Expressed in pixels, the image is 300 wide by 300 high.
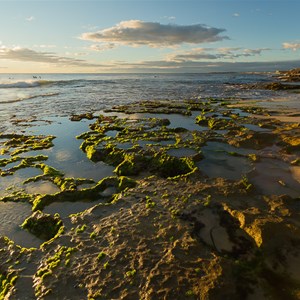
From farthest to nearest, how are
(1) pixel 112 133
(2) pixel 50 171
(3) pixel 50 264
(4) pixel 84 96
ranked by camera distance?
(4) pixel 84 96 → (1) pixel 112 133 → (2) pixel 50 171 → (3) pixel 50 264

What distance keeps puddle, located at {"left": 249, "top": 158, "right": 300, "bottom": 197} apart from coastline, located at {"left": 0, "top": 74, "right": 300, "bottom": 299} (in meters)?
0.04

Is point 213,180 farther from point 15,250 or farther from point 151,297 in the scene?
point 15,250

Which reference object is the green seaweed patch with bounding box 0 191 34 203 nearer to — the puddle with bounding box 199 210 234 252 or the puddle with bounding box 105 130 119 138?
the puddle with bounding box 199 210 234 252

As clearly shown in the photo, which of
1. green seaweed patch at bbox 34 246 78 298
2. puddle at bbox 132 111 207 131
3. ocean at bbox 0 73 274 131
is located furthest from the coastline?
ocean at bbox 0 73 274 131

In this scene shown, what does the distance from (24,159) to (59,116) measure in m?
12.8

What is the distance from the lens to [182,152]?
14141 mm

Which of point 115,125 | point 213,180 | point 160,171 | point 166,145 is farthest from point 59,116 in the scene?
point 213,180

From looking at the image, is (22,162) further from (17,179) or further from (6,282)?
(6,282)

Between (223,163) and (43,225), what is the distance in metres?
8.06

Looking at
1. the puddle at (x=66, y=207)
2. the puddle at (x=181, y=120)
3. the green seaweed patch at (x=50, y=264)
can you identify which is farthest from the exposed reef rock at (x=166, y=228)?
the puddle at (x=181, y=120)

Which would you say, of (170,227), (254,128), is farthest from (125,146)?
(254,128)

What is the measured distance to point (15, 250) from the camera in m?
7.13

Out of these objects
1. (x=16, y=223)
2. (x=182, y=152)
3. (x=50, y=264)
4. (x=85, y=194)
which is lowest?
(x=16, y=223)

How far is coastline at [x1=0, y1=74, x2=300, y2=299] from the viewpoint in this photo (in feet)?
19.6
